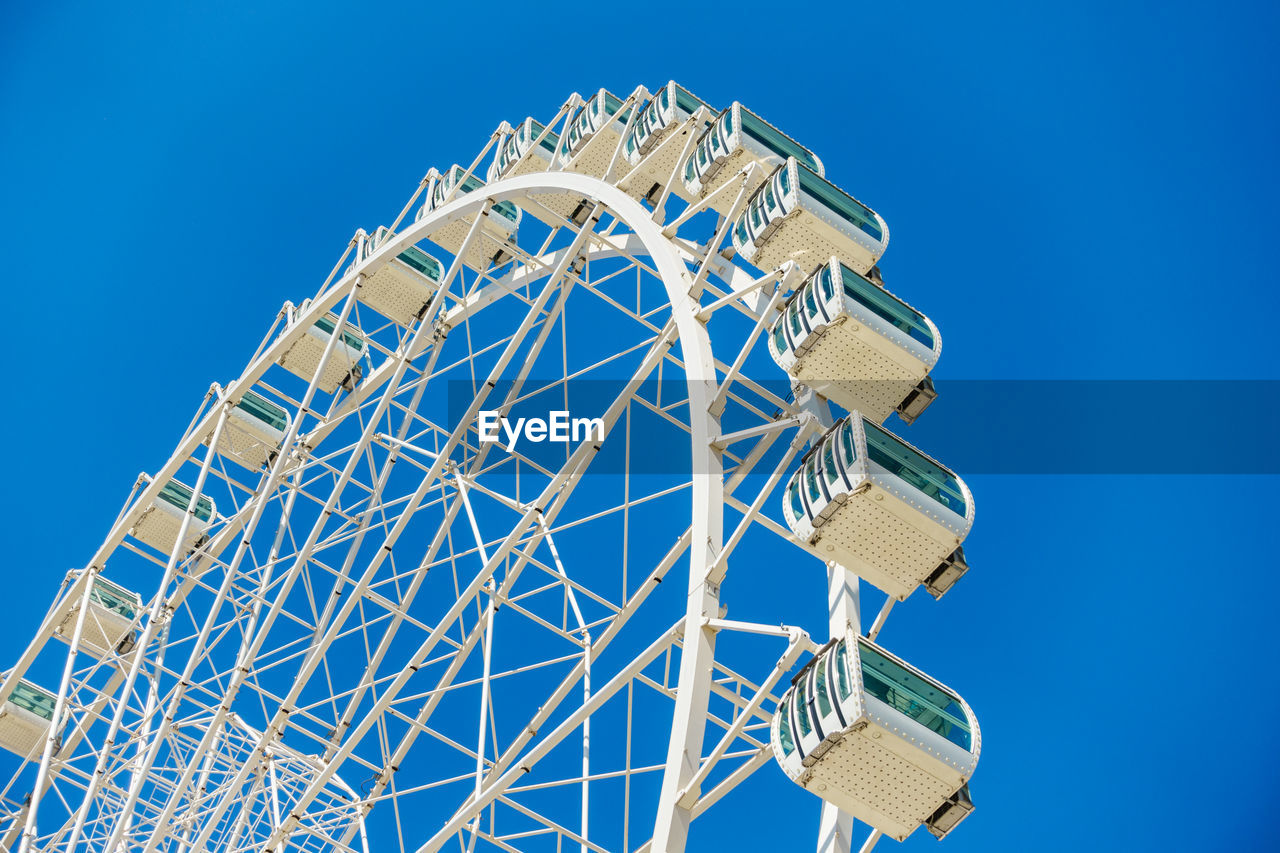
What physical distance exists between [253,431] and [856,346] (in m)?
17.9

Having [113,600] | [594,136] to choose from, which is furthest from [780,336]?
[113,600]

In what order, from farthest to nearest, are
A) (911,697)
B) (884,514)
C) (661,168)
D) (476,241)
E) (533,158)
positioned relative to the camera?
(533,158) < (476,241) < (661,168) < (884,514) < (911,697)

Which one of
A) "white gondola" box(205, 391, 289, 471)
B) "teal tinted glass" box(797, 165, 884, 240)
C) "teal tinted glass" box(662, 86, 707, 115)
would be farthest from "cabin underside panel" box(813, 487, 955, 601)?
"white gondola" box(205, 391, 289, 471)

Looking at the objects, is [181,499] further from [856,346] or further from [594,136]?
[856,346]

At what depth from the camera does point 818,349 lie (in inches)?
639

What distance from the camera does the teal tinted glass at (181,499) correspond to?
30547 mm

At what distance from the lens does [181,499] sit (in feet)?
103

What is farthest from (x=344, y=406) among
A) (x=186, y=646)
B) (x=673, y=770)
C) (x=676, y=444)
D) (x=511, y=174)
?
(x=186, y=646)

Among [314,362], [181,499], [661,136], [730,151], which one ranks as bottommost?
[181,499]

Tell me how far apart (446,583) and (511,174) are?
2254cm

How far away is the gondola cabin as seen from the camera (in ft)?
87.9

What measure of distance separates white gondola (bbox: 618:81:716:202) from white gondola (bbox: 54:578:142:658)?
1612 centimetres

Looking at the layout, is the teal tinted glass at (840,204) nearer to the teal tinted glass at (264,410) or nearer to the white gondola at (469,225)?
the white gondola at (469,225)

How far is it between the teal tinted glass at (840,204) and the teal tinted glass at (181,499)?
17598 millimetres
